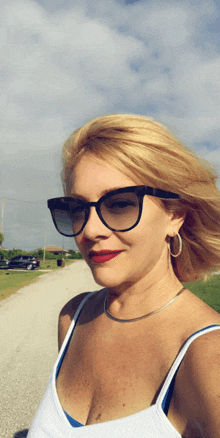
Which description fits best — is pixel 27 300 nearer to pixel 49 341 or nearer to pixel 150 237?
pixel 49 341

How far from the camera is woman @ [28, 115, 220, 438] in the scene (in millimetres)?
1172

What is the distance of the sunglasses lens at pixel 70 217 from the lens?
1526 millimetres

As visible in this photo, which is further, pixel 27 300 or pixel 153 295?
pixel 27 300

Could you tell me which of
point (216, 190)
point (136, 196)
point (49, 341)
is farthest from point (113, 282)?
point (49, 341)

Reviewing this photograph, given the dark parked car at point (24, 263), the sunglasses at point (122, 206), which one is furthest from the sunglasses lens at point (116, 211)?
the dark parked car at point (24, 263)

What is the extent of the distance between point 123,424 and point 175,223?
0.84 metres

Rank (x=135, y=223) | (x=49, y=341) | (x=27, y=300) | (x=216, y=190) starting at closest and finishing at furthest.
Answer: (x=135, y=223) → (x=216, y=190) → (x=49, y=341) → (x=27, y=300)

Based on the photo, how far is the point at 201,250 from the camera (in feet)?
5.45

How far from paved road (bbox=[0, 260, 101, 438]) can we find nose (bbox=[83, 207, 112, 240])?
128 inches

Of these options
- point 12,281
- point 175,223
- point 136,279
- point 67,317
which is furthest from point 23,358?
point 12,281

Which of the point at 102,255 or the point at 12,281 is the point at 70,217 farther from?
the point at 12,281

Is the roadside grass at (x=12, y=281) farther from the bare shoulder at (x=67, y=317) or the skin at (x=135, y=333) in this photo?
the skin at (x=135, y=333)

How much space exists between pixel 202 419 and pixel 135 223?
71 cm

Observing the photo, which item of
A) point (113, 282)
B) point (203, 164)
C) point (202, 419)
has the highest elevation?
point (203, 164)
